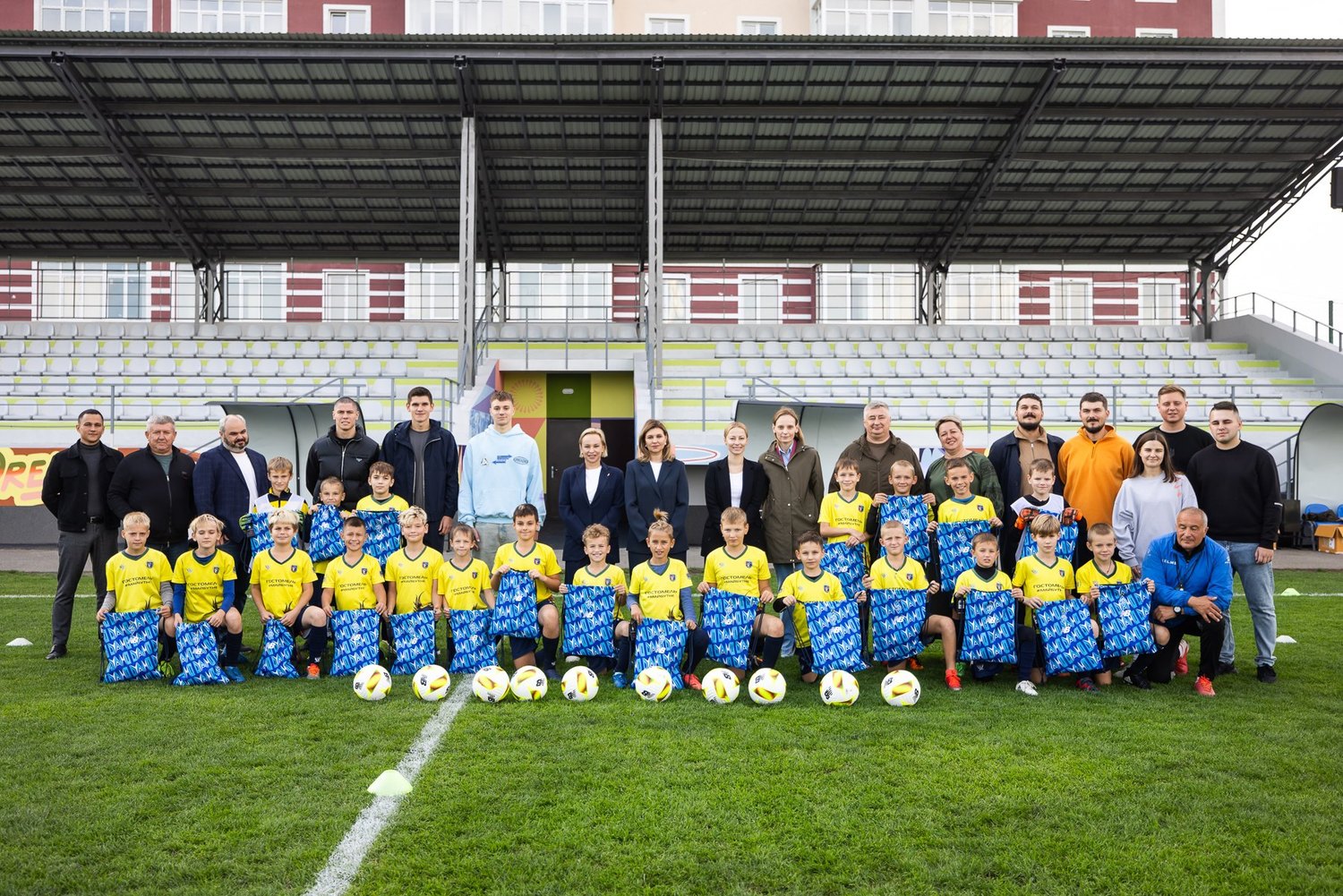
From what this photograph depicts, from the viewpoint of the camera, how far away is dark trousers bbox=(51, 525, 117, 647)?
6941 mm

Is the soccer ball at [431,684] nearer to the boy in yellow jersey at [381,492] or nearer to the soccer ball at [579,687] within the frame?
the soccer ball at [579,687]

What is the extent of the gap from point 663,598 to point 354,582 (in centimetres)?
207

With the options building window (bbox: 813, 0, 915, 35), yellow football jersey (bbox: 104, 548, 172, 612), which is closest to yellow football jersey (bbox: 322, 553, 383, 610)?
yellow football jersey (bbox: 104, 548, 172, 612)

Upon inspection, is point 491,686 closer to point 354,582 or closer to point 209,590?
point 354,582

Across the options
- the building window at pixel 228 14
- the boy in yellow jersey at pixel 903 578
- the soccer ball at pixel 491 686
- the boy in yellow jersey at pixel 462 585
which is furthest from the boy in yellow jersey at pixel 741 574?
the building window at pixel 228 14

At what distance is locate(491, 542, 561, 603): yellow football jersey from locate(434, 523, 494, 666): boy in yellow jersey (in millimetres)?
125

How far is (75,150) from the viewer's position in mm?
16938

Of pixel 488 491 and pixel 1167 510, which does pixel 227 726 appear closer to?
pixel 488 491

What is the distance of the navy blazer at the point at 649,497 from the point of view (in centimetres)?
667

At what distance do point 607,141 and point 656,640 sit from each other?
1276cm

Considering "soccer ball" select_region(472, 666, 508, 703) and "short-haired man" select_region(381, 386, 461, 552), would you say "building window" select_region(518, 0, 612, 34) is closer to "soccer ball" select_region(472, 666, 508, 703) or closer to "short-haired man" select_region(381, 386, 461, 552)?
"short-haired man" select_region(381, 386, 461, 552)

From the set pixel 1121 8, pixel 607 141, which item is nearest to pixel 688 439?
pixel 607 141

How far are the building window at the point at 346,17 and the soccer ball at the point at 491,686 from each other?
25868mm

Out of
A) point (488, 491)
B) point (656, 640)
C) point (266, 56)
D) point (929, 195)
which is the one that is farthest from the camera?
point (929, 195)
